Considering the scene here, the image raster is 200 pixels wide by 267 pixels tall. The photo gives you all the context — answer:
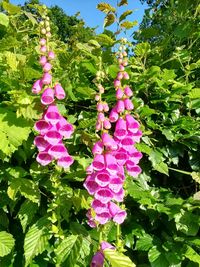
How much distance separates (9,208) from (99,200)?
0.70m

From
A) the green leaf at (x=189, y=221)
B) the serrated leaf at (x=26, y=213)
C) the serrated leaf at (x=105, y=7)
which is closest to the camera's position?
the serrated leaf at (x=26, y=213)

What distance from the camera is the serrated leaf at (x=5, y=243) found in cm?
204

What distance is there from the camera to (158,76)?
2.53 meters

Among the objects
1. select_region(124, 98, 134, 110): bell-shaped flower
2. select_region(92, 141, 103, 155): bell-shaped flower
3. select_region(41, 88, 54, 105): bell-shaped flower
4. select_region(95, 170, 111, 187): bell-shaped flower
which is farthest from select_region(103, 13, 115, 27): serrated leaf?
select_region(95, 170, 111, 187): bell-shaped flower

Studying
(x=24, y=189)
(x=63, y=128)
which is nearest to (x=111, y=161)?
(x=63, y=128)

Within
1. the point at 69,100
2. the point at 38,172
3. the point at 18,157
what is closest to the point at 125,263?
the point at 38,172

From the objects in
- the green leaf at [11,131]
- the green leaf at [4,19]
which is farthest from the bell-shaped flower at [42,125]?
the green leaf at [4,19]

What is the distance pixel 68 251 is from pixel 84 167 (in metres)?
0.38

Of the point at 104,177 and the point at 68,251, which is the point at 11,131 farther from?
the point at 68,251

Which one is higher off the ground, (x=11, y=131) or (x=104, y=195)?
(x=11, y=131)

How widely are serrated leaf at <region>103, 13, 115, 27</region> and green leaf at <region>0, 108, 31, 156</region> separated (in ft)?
2.79

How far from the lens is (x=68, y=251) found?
1.97m

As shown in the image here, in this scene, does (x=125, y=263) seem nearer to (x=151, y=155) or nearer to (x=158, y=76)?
(x=151, y=155)

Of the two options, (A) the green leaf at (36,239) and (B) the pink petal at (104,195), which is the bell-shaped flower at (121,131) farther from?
(A) the green leaf at (36,239)
